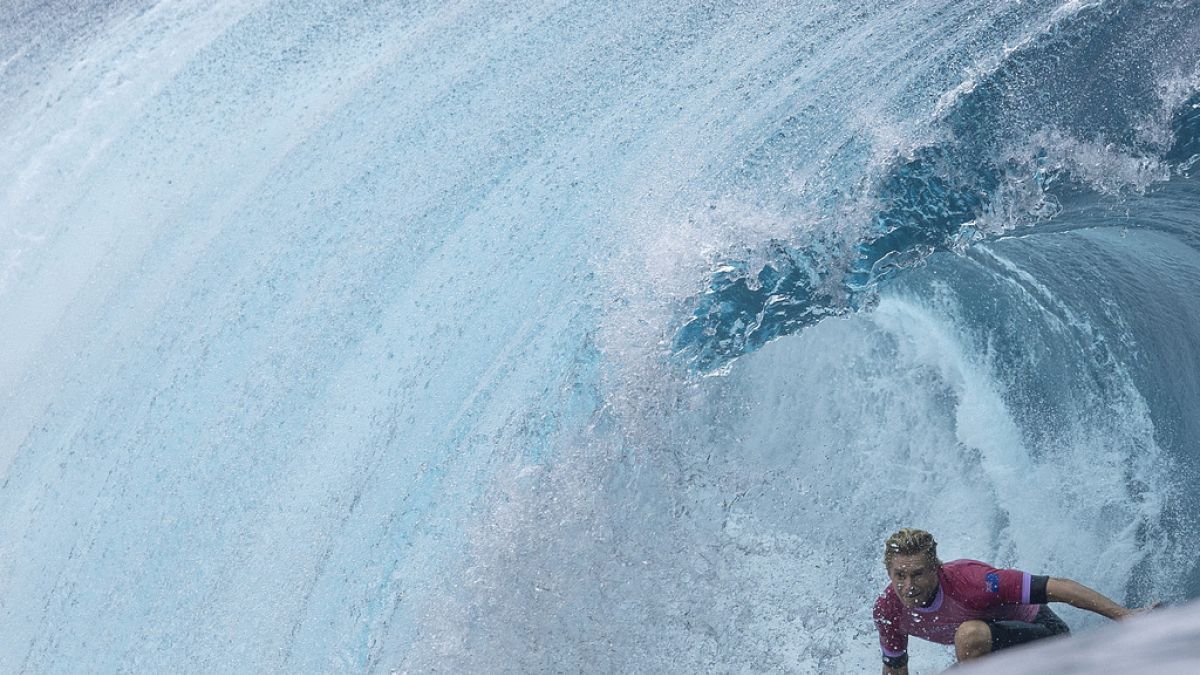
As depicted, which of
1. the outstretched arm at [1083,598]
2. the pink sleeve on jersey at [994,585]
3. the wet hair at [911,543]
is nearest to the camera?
the outstretched arm at [1083,598]

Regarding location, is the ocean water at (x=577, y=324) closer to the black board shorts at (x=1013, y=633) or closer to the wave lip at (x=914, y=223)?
the wave lip at (x=914, y=223)

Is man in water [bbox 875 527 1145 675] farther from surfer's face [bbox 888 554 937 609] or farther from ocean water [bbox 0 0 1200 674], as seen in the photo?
ocean water [bbox 0 0 1200 674]

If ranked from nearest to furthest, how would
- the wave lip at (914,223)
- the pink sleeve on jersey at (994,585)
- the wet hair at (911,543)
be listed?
the wet hair at (911,543), the pink sleeve on jersey at (994,585), the wave lip at (914,223)

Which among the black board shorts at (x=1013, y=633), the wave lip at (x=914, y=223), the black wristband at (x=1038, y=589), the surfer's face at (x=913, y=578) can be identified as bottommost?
the black board shorts at (x=1013, y=633)

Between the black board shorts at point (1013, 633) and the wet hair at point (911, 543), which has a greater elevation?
the wet hair at point (911, 543)

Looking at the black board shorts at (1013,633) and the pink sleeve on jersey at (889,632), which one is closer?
the black board shorts at (1013,633)

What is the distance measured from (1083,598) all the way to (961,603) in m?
0.36

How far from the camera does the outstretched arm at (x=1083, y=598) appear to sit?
114 inches

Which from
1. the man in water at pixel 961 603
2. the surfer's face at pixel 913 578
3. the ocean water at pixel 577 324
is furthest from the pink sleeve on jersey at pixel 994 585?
the ocean water at pixel 577 324

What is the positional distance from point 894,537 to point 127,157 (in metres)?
3.89

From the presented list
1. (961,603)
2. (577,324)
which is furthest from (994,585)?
(577,324)

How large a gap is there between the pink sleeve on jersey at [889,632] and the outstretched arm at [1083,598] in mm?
435

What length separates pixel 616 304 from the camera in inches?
171

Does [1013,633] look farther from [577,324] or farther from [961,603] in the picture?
[577,324]
